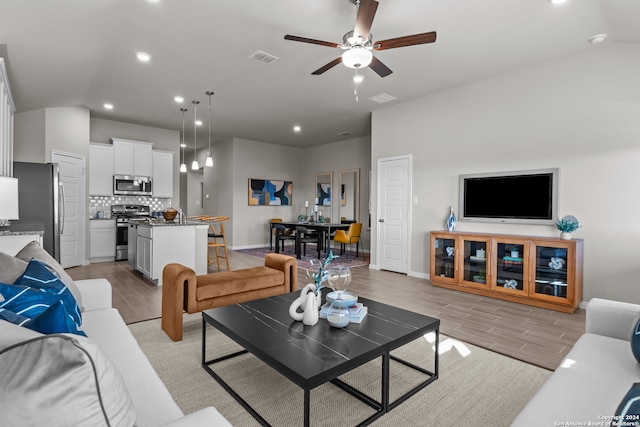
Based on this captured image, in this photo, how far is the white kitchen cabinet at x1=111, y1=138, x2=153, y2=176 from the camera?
22.5ft

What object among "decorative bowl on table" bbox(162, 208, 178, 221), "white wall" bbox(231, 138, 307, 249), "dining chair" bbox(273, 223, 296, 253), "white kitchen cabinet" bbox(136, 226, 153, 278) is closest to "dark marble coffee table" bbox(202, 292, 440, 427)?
"white kitchen cabinet" bbox(136, 226, 153, 278)

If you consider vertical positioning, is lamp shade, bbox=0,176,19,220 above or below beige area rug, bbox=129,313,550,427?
above

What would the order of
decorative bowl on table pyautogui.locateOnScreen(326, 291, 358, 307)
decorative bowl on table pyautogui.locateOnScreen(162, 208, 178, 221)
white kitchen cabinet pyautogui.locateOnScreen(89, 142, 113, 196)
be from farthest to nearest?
1. white kitchen cabinet pyautogui.locateOnScreen(89, 142, 113, 196)
2. decorative bowl on table pyautogui.locateOnScreen(162, 208, 178, 221)
3. decorative bowl on table pyautogui.locateOnScreen(326, 291, 358, 307)

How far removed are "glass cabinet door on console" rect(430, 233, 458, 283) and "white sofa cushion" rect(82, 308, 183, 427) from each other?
13.3 feet

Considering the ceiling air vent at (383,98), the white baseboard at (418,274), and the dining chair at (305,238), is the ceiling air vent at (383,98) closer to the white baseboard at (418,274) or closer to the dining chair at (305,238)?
the white baseboard at (418,274)

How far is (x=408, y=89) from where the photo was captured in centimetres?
500

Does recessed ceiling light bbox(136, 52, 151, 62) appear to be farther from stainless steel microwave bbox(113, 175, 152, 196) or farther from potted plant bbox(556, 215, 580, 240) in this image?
potted plant bbox(556, 215, 580, 240)

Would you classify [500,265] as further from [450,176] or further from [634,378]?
[634,378]

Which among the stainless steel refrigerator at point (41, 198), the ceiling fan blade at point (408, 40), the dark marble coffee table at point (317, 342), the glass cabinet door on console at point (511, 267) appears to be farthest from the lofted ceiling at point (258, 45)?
the dark marble coffee table at point (317, 342)

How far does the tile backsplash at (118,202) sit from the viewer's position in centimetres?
683

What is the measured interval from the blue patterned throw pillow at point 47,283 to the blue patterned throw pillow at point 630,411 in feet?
6.48

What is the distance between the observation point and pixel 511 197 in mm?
4387

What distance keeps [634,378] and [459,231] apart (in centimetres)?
356

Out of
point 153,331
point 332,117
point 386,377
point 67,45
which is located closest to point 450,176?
point 332,117
